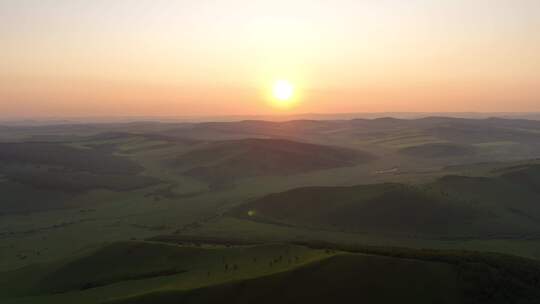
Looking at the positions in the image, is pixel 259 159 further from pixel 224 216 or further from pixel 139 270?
pixel 139 270

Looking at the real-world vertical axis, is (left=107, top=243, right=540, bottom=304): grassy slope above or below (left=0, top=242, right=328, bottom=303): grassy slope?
above

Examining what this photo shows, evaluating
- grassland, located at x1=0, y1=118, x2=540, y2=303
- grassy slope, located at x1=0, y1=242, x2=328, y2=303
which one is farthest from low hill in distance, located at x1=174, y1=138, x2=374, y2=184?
grassy slope, located at x1=0, y1=242, x2=328, y2=303

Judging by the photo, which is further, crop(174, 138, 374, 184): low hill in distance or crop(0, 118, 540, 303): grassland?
crop(174, 138, 374, 184): low hill in distance

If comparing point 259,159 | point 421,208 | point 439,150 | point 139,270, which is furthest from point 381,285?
point 439,150

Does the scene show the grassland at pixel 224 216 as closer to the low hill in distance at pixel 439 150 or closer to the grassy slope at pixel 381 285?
the grassy slope at pixel 381 285

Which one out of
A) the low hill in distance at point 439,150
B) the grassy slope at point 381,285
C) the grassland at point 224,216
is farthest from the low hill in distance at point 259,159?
the grassy slope at point 381,285

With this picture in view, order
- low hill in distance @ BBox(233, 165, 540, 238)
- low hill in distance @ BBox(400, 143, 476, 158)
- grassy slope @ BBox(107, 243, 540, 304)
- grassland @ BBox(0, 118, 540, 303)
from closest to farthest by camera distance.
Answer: grassy slope @ BBox(107, 243, 540, 304) < grassland @ BBox(0, 118, 540, 303) < low hill in distance @ BBox(233, 165, 540, 238) < low hill in distance @ BBox(400, 143, 476, 158)

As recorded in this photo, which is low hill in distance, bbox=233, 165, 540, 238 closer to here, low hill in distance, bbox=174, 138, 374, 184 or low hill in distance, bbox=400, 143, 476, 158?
low hill in distance, bbox=174, 138, 374, 184

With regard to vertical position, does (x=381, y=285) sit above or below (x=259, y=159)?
above

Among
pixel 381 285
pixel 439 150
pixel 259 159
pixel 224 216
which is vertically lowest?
pixel 224 216

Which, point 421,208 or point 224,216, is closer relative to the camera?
point 421,208

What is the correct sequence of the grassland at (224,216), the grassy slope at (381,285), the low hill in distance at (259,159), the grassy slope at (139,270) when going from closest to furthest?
the grassy slope at (381,285) → the grassy slope at (139,270) → the grassland at (224,216) → the low hill in distance at (259,159)

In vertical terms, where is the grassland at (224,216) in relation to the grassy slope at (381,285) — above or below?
below
